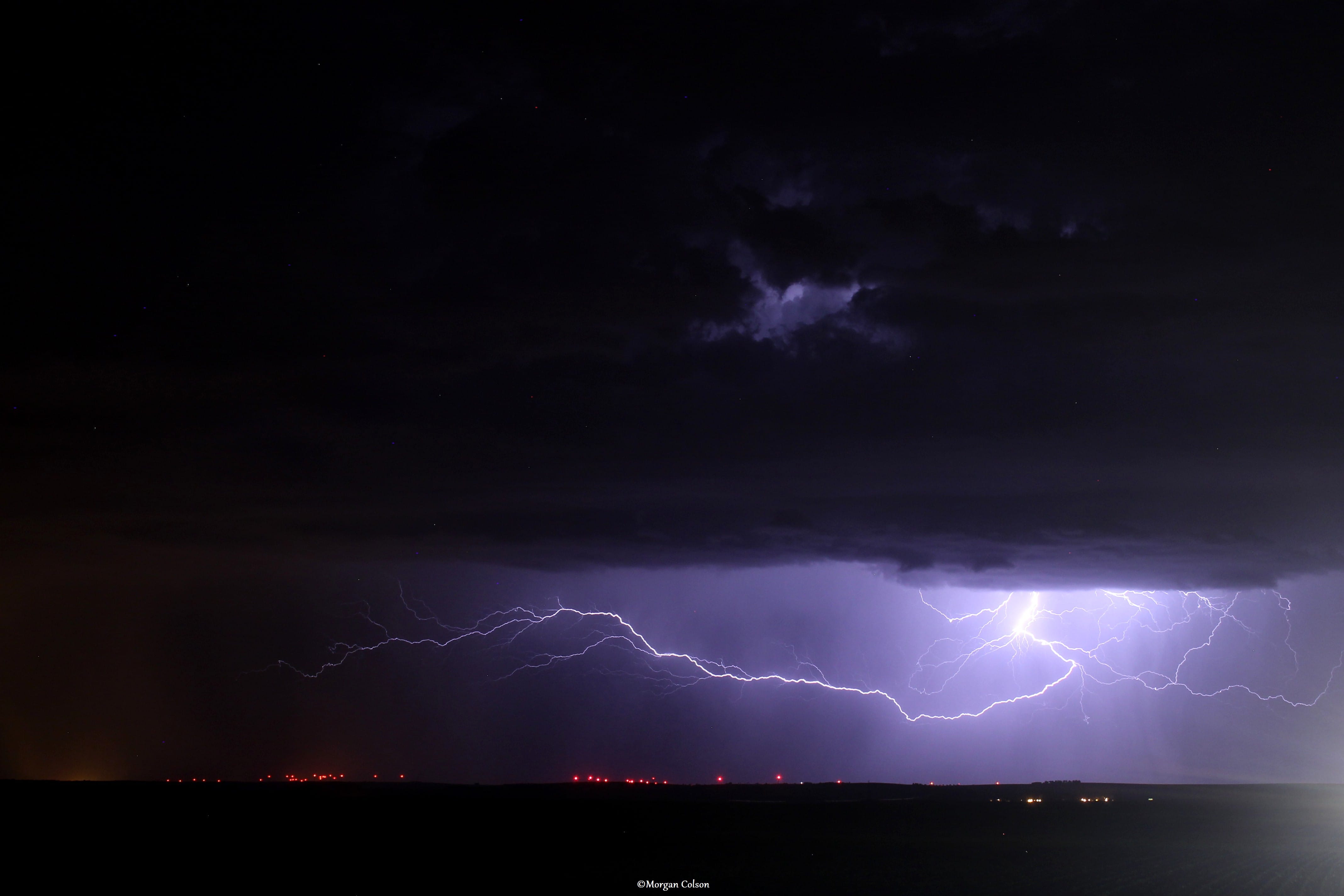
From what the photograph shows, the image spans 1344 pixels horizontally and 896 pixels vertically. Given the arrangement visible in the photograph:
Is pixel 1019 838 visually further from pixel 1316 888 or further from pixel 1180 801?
pixel 1180 801

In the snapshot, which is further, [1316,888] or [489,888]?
[1316,888]

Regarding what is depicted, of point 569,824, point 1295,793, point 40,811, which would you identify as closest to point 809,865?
point 569,824

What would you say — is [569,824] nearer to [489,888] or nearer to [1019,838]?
[1019,838]

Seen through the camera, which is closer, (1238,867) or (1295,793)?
(1238,867)

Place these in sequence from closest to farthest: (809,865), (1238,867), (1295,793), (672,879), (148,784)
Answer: (672,879) < (809,865) < (1238,867) < (148,784) < (1295,793)

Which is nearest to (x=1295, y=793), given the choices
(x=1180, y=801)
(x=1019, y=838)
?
(x=1180, y=801)

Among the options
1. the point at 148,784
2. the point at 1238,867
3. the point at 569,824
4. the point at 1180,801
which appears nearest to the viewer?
the point at 1238,867
